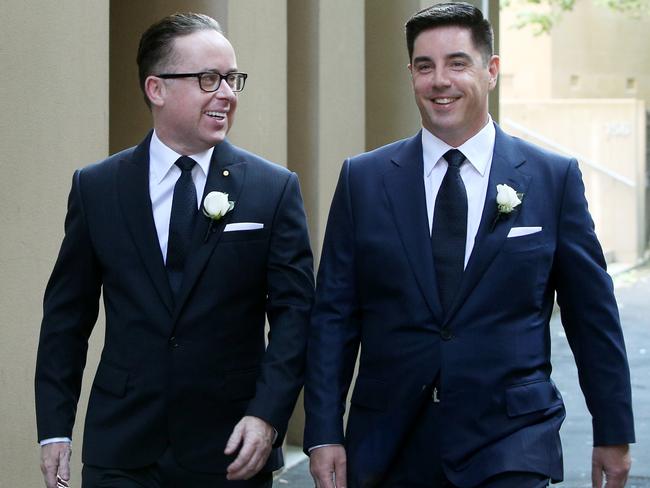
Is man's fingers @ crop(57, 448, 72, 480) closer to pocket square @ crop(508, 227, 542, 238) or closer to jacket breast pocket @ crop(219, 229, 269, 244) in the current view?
jacket breast pocket @ crop(219, 229, 269, 244)

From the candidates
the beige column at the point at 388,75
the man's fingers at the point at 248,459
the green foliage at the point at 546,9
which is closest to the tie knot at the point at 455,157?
the man's fingers at the point at 248,459

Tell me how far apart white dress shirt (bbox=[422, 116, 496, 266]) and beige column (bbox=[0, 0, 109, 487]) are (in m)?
2.17

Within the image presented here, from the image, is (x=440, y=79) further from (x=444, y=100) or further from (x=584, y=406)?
(x=584, y=406)

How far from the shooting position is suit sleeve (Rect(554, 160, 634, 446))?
14.6 feet

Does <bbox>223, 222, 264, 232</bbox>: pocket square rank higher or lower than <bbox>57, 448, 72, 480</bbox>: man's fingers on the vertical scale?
higher

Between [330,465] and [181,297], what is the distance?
71 centimetres

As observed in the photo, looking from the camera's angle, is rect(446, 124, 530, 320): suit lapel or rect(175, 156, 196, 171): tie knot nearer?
rect(446, 124, 530, 320): suit lapel

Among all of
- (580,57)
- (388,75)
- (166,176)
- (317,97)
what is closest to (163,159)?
(166,176)

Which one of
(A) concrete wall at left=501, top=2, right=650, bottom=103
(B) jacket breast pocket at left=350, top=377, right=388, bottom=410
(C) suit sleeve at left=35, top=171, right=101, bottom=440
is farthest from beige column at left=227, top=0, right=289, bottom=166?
(A) concrete wall at left=501, top=2, right=650, bottom=103

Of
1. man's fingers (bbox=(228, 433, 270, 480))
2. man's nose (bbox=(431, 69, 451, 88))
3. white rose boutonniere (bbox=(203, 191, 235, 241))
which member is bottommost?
man's fingers (bbox=(228, 433, 270, 480))

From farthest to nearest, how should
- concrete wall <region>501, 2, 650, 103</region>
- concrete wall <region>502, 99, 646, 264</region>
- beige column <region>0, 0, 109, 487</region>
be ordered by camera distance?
concrete wall <region>501, 2, 650, 103</region> < concrete wall <region>502, 99, 646, 264</region> < beige column <region>0, 0, 109, 487</region>

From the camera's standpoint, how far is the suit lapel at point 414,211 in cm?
441

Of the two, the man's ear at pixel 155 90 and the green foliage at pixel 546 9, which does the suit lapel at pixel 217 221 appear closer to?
the man's ear at pixel 155 90

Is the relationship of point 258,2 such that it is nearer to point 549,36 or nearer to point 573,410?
point 573,410
